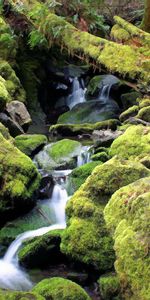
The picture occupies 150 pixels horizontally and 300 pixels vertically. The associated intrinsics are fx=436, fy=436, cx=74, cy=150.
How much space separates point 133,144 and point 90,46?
161 inches

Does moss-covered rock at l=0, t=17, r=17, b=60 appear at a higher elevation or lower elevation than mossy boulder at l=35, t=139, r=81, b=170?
higher

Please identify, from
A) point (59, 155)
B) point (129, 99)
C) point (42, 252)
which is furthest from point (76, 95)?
point (42, 252)

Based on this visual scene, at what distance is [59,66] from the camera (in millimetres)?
16578

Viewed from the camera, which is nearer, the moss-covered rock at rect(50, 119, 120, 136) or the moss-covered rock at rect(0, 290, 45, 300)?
the moss-covered rock at rect(0, 290, 45, 300)

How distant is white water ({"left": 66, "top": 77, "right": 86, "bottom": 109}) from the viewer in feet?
50.9

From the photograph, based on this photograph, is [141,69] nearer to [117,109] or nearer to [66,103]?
[117,109]

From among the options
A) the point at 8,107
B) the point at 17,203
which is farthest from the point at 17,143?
the point at 17,203

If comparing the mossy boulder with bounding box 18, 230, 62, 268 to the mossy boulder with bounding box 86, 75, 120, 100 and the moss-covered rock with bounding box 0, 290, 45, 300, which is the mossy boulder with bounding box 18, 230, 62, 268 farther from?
the mossy boulder with bounding box 86, 75, 120, 100

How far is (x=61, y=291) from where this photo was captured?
464cm

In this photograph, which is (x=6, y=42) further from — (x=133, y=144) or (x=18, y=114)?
(x=133, y=144)

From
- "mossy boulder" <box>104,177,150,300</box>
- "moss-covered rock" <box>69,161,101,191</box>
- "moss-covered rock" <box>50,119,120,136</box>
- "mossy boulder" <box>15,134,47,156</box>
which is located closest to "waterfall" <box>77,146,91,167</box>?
"mossy boulder" <box>15,134,47,156</box>

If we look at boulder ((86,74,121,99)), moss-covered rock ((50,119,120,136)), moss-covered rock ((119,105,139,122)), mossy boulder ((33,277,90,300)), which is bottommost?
boulder ((86,74,121,99))

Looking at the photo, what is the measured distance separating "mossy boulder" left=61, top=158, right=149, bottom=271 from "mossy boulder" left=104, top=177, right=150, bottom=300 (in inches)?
30.9

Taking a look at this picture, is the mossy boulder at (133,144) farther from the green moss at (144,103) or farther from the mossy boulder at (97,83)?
the mossy boulder at (97,83)
